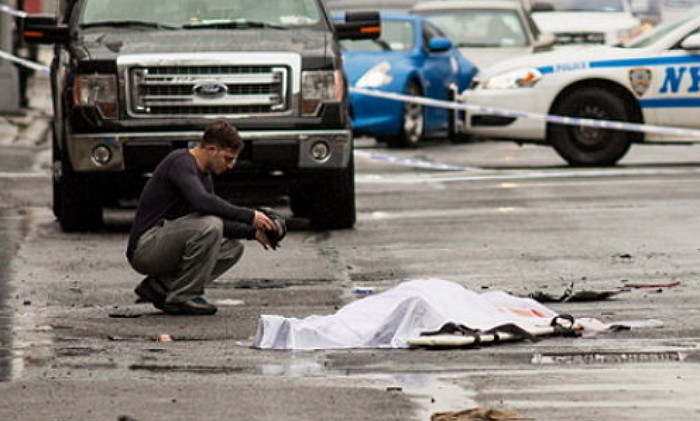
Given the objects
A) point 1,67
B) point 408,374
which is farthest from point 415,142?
point 408,374

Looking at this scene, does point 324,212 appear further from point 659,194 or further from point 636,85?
point 636,85

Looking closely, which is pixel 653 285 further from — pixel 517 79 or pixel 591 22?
pixel 591 22

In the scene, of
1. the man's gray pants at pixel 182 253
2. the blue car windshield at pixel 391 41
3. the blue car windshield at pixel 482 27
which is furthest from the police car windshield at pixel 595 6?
the man's gray pants at pixel 182 253

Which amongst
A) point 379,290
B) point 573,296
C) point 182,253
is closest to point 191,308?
point 182,253

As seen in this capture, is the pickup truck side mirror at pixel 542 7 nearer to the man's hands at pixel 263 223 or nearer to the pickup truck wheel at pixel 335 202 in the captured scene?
the pickup truck wheel at pixel 335 202

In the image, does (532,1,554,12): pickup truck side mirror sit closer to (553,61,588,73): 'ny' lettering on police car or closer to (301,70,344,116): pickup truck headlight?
(553,61,588,73): 'ny' lettering on police car

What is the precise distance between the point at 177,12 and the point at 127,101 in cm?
109

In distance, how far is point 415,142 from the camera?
1024 inches

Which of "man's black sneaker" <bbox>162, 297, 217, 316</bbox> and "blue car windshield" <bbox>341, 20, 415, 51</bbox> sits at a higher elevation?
"man's black sneaker" <bbox>162, 297, 217, 316</bbox>

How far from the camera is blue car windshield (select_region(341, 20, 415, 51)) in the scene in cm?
2564

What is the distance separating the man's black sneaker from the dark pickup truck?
4.24 meters

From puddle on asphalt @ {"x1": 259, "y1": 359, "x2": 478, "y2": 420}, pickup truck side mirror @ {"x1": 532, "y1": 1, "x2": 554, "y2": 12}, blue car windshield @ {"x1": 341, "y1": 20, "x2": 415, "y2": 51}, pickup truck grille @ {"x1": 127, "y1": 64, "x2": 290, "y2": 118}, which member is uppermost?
puddle on asphalt @ {"x1": 259, "y1": 359, "x2": 478, "y2": 420}

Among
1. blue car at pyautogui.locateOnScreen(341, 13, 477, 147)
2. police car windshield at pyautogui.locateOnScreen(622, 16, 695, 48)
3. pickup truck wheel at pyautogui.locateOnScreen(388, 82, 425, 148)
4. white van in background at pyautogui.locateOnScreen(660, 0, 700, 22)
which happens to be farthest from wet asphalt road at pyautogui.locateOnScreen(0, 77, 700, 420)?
white van in background at pyautogui.locateOnScreen(660, 0, 700, 22)

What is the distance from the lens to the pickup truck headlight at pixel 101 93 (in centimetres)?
1581
